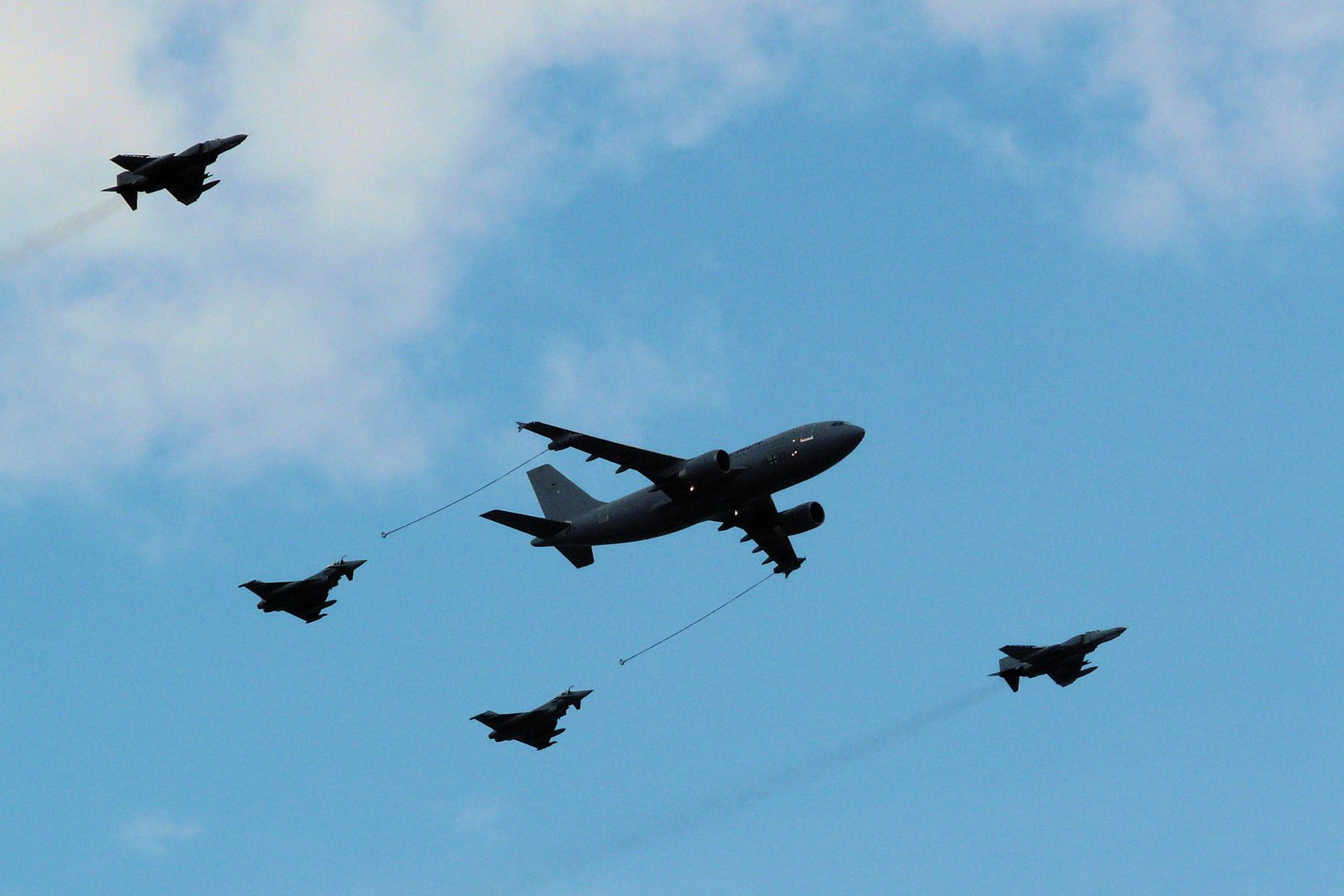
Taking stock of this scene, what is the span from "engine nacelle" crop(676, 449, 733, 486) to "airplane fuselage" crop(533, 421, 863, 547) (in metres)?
0.43

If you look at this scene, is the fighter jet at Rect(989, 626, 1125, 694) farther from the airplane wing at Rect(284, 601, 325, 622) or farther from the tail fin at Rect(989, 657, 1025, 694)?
the airplane wing at Rect(284, 601, 325, 622)

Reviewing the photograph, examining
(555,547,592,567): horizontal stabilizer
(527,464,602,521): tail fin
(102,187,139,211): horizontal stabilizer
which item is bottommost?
(555,547,592,567): horizontal stabilizer

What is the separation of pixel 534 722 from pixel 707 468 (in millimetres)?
15066

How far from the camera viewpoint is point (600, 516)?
80.6m

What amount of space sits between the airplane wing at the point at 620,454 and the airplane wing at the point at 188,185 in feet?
54.9

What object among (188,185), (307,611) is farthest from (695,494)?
(188,185)

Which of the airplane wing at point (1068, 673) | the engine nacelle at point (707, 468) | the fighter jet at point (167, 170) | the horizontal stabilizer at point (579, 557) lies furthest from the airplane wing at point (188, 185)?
the airplane wing at point (1068, 673)

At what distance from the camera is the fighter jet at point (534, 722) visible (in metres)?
79.8

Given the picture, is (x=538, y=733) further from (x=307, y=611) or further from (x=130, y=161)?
(x=130, y=161)

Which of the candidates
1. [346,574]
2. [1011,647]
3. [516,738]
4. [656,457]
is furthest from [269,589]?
[1011,647]

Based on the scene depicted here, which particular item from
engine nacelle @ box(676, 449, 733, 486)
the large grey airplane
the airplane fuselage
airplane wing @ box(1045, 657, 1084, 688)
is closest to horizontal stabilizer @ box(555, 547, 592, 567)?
the large grey airplane

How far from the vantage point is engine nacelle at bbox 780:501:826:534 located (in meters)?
85.4

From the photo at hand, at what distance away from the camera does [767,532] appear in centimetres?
8638

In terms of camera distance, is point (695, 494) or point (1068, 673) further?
point (1068, 673)
